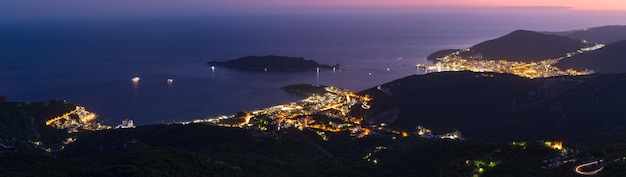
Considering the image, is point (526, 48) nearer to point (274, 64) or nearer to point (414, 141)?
point (274, 64)

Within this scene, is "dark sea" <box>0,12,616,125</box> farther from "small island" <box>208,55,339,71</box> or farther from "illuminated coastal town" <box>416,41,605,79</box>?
"illuminated coastal town" <box>416,41,605,79</box>

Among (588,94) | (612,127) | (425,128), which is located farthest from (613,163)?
(588,94)

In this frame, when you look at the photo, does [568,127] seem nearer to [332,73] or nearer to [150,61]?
[332,73]

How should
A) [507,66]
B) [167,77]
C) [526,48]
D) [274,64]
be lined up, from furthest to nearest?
[274,64]
[526,48]
[167,77]
[507,66]

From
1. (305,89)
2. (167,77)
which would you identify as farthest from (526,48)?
(167,77)

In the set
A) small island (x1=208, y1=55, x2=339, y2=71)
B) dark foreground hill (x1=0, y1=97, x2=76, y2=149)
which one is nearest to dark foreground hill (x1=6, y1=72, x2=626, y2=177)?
dark foreground hill (x1=0, y1=97, x2=76, y2=149)

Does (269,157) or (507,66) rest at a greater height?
(507,66)
